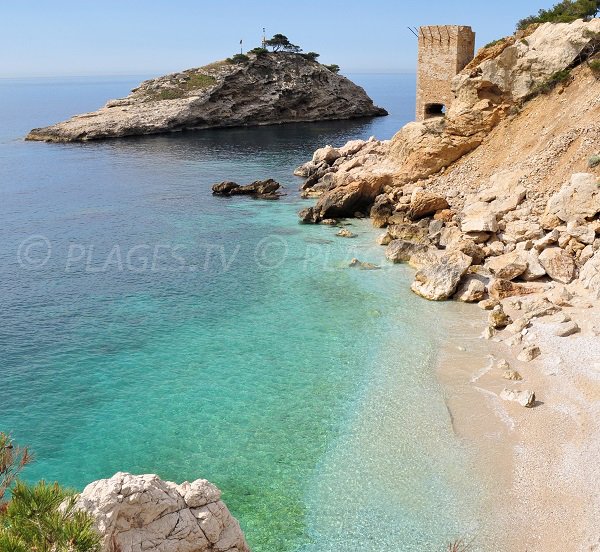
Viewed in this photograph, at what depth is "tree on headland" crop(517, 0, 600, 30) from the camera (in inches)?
1673

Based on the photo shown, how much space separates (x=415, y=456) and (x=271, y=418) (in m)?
4.73

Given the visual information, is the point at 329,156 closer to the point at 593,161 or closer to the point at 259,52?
the point at 593,161

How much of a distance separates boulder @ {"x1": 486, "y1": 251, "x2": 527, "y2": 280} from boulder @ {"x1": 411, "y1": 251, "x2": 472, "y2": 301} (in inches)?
51.8

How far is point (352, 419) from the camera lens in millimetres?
19188

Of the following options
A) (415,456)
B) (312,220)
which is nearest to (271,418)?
(415,456)

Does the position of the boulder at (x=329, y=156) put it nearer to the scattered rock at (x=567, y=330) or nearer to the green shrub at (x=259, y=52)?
the scattered rock at (x=567, y=330)

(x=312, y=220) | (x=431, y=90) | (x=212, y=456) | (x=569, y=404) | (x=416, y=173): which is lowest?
(x=212, y=456)

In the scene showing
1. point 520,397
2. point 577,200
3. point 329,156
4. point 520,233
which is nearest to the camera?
point 520,397

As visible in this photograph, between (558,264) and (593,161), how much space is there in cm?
801

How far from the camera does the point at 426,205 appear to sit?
37.7 meters

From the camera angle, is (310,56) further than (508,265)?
Yes

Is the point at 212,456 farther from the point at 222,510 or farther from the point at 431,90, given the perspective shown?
the point at 431,90

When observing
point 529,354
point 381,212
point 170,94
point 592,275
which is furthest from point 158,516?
point 170,94

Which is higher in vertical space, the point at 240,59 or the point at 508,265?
the point at 240,59
